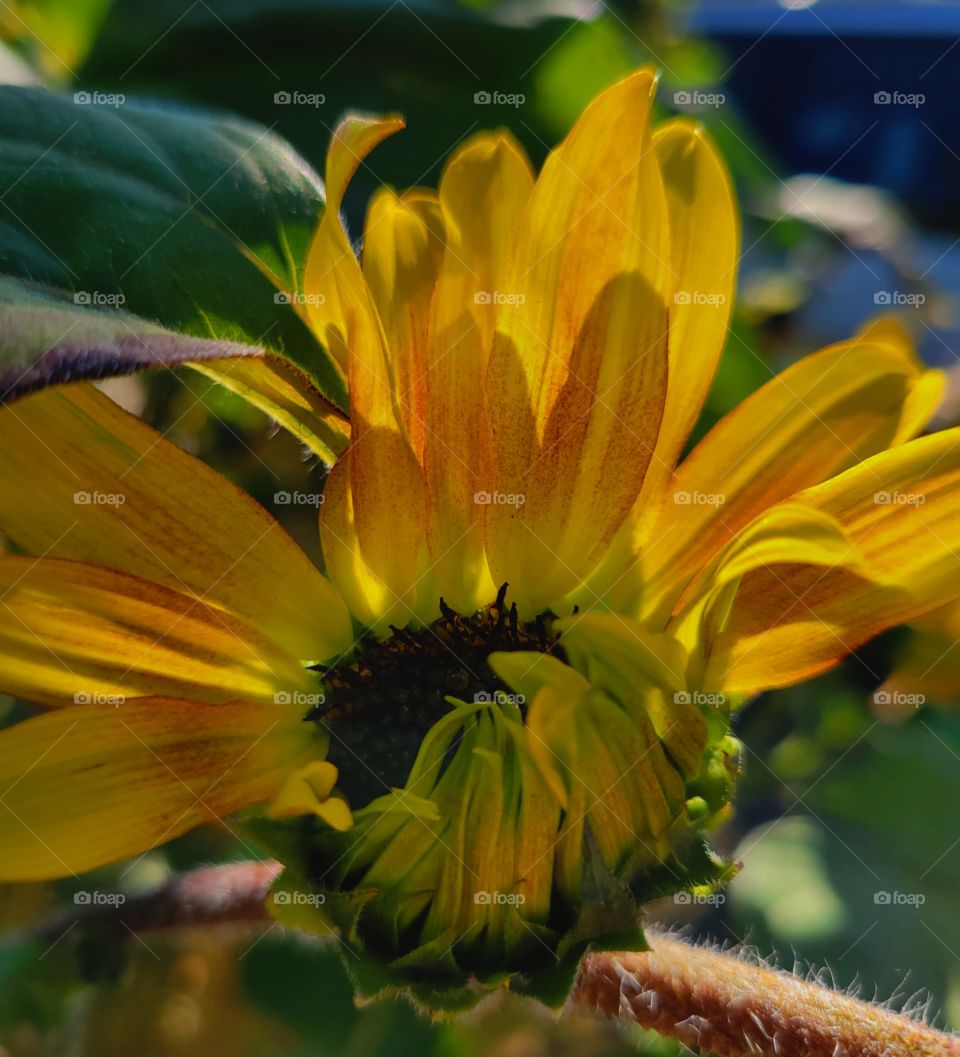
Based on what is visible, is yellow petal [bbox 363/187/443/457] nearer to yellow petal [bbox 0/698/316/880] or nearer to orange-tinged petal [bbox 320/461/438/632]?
orange-tinged petal [bbox 320/461/438/632]

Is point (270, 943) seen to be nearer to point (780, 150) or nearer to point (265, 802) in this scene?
point (265, 802)

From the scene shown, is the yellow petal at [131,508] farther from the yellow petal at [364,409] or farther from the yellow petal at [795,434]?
the yellow petal at [795,434]

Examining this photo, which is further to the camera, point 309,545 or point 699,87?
point 699,87

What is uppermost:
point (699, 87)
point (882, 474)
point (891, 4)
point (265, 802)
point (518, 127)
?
point (891, 4)

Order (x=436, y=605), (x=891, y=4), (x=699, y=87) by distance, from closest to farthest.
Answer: (x=436, y=605) → (x=699, y=87) → (x=891, y=4)

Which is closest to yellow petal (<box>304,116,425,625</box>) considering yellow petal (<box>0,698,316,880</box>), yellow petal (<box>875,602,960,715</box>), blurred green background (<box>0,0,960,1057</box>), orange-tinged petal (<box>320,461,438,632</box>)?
orange-tinged petal (<box>320,461,438,632</box>)

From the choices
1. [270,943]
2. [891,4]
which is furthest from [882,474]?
[891,4]
